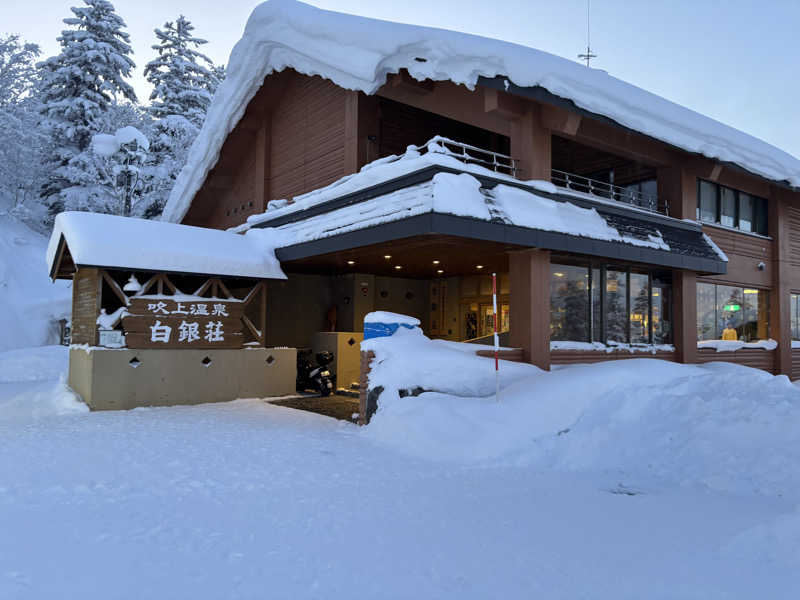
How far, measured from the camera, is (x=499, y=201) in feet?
30.2

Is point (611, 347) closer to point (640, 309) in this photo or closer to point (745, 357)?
point (640, 309)

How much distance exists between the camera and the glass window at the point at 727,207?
48.9ft

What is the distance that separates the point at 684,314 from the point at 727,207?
161 inches

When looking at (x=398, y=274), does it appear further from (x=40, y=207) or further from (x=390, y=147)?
(x=40, y=207)

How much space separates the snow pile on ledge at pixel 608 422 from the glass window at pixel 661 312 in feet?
14.8

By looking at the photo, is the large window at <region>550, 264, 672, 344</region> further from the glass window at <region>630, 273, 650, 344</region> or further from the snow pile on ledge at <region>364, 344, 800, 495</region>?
the snow pile on ledge at <region>364, 344, 800, 495</region>

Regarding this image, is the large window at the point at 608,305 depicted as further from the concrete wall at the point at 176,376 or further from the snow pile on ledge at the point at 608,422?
the concrete wall at the point at 176,376

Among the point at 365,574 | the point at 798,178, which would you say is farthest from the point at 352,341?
the point at 798,178

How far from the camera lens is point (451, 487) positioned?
5.57m

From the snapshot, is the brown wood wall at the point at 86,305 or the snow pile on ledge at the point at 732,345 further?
the snow pile on ledge at the point at 732,345

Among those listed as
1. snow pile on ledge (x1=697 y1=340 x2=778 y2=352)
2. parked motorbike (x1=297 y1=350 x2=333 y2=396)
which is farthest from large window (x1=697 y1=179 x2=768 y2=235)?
parked motorbike (x1=297 y1=350 x2=333 y2=396)

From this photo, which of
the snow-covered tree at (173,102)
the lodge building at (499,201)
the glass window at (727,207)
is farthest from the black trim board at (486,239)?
the snow-covered tree at (173,102)

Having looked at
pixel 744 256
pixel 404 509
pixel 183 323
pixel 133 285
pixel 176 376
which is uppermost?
pixel 744 256

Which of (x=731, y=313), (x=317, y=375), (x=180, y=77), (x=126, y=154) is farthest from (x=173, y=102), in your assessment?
(x=731, y=313)
